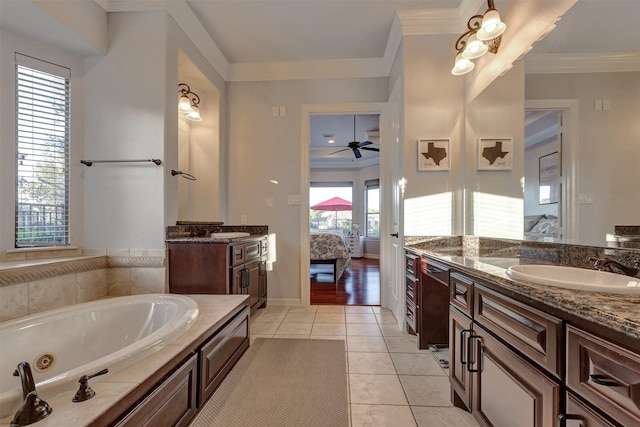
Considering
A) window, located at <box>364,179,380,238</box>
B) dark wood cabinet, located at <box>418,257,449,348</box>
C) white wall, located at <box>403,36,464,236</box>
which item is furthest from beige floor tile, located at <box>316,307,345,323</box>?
window, located at <box>364,179,380,238</box>

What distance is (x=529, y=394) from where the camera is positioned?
920mm

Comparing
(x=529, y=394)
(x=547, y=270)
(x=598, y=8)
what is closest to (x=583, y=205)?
(x=547, y=270)

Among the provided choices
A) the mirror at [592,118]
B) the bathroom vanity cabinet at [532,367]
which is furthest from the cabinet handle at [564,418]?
the mirror at [592,118]

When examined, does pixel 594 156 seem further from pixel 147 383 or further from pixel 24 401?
pixel 24 401

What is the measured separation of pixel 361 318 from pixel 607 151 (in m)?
2.40

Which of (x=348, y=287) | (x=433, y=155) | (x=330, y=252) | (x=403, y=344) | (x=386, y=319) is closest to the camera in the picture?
(x=403, y=344)

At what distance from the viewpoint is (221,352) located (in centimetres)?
150

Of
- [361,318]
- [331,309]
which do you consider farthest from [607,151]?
[331,309]

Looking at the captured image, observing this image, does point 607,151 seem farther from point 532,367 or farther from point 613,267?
point 532,367

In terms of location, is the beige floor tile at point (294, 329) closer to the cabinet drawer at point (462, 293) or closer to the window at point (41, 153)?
the cabinet drawer at point (462, 293)

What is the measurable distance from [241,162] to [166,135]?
1176 mm

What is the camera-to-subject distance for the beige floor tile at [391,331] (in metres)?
2.60

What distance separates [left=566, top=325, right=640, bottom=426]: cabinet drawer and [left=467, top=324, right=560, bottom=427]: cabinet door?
10 cm

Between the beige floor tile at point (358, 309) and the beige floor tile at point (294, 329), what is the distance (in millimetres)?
600
